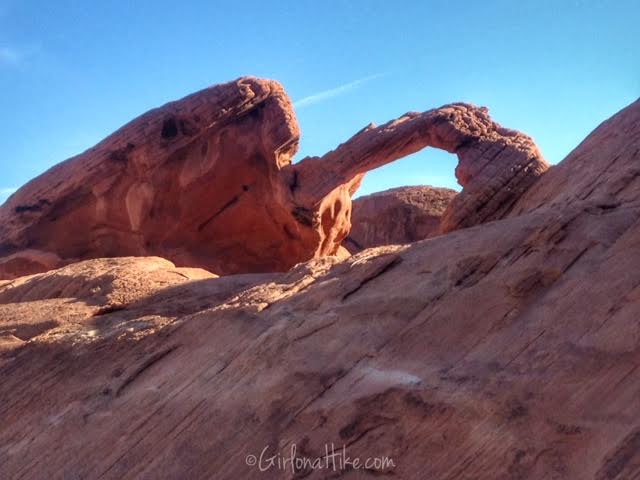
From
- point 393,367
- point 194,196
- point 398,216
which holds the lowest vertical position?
point 393,367

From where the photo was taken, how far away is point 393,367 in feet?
15.8

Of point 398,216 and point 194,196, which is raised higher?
point 194,196

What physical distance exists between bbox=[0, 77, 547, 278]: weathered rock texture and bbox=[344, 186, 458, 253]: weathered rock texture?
5.43 m

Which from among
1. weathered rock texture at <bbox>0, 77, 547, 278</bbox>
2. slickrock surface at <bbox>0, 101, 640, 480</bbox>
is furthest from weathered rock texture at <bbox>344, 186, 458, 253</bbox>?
slickrock surface at <bbox>0, 101, 640, 480</bbox>

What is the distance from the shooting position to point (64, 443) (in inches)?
224

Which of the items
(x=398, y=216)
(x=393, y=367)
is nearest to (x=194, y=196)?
(x=398, y=216)

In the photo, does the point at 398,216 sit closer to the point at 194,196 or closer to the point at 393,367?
the point at 194,196

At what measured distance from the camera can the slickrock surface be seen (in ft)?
12.6

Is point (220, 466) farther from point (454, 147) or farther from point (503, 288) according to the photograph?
point (454, 147)

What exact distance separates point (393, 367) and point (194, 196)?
9562 millimetres

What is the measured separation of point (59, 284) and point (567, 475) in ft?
25.2

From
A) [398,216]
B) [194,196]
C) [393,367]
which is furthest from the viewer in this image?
[398,216]

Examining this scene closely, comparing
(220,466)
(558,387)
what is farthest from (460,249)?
Answer: (220,466)

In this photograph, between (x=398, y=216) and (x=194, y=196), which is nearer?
(x=194, y=196)
